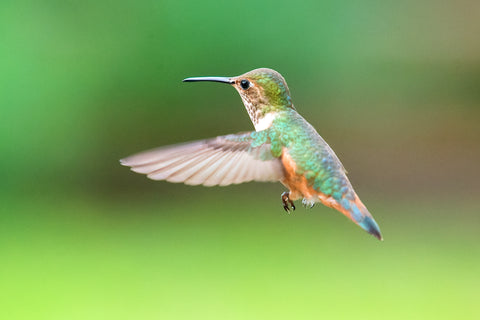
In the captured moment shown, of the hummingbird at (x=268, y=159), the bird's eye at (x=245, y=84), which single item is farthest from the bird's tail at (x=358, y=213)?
the bird's eye at (x=245, y=84)

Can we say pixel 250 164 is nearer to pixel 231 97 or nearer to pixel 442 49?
pixel 231 97

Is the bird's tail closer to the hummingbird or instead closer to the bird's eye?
the hummingbird

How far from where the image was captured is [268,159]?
1.24 metres

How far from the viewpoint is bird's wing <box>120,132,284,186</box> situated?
3.47 feet

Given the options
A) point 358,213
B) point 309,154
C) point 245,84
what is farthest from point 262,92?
point 358,213

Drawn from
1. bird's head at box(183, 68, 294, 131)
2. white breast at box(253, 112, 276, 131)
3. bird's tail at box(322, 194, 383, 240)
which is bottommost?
bird's tail at box(322, 194, 383, 240)

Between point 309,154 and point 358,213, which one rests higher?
point 309,154

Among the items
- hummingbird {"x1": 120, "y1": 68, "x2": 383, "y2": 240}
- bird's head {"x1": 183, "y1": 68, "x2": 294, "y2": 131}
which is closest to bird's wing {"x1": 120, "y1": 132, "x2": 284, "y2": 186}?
hummingbird {"x1": 120, "y1": 68, "x2": 383, "y2": 240}

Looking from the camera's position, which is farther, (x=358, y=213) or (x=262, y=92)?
(x=262, y=92)

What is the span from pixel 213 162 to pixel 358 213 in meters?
0.26

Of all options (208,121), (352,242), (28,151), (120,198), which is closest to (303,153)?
(208,121)

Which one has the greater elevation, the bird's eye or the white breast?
the bird's eye

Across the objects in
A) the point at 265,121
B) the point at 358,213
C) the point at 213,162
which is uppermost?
the point at 265,121

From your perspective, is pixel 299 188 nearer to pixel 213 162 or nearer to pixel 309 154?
pixel 309 154
